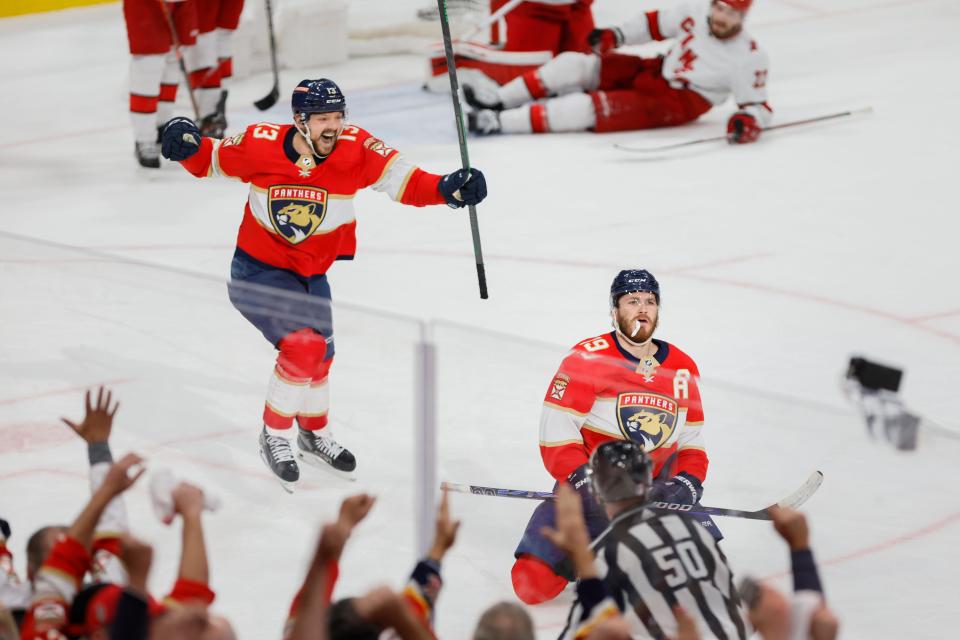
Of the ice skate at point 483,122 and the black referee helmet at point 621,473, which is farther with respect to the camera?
the ice skate at point 483,122

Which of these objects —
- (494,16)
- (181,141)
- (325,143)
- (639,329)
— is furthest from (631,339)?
(494,16)

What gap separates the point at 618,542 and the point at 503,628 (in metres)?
0.55

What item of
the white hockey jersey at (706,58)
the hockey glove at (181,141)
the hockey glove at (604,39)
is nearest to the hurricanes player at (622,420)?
the hockey glove at (181,141)

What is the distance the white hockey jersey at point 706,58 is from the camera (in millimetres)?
6953

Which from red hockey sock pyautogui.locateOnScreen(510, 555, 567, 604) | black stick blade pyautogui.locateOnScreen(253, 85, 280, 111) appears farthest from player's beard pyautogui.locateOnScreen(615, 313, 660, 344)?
black stick blade pyautogui.locateOnScreen(253, 85, 280, 111)

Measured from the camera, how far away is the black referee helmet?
8.78 feet

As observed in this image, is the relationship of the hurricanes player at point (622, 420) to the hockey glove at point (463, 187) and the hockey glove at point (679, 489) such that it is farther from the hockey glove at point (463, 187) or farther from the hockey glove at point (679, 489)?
the hockey glove at point (463, 187)

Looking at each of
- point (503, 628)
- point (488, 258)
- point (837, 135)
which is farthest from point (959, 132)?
point (503, 628)

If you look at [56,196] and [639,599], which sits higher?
[639,599]

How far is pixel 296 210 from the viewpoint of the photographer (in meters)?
3.87

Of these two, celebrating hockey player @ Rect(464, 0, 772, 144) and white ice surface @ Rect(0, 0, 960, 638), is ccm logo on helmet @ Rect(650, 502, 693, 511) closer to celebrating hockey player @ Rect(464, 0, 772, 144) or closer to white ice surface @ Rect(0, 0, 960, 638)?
white ice surface @ Rect(0, 0, 960, 638)

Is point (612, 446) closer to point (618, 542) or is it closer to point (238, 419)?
point (618, 542)

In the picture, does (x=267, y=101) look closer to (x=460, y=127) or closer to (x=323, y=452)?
(x=460, y=127)

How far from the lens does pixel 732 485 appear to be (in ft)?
11.3
